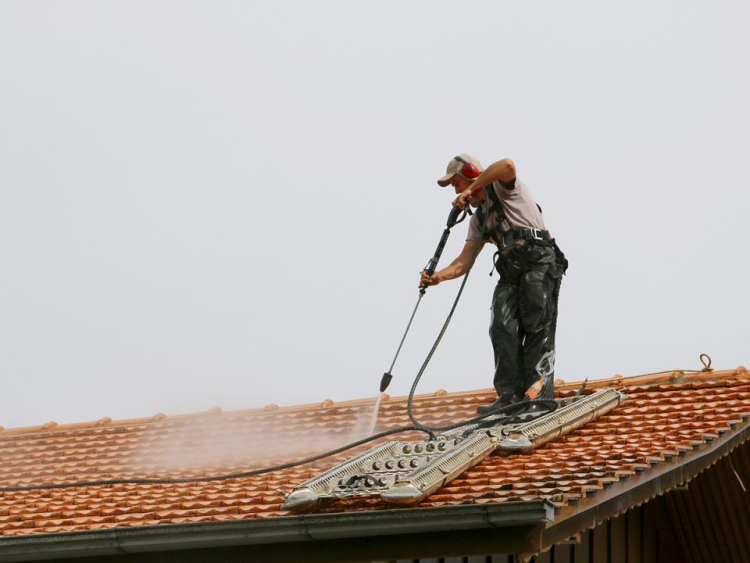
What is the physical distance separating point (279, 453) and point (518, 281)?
7.70 ft

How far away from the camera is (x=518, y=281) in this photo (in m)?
10.2

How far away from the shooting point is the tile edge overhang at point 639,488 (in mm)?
7004

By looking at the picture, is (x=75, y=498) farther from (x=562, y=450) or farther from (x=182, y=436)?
(x=562, y=450)

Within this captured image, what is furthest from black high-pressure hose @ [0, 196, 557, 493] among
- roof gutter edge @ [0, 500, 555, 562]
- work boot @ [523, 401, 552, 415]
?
roof gutter edge @ [0, 500, 555, 562]

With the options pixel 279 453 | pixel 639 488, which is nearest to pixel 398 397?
pixel 279 453

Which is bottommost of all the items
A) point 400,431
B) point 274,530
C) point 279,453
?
point 274,530

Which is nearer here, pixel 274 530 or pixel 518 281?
pixel 274 530

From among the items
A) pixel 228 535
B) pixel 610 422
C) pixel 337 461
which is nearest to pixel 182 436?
pixel 337 461

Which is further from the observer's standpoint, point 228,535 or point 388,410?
point 388,410

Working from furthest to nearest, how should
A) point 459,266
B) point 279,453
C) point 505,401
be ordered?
1. point 279,453
2. point 459,266
3. point 505,401

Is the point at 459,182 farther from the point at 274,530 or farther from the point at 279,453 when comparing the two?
the point at 274,530

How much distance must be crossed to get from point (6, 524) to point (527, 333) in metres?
3.94

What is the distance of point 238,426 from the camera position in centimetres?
1216

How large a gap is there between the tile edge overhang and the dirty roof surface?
5 centimetres
